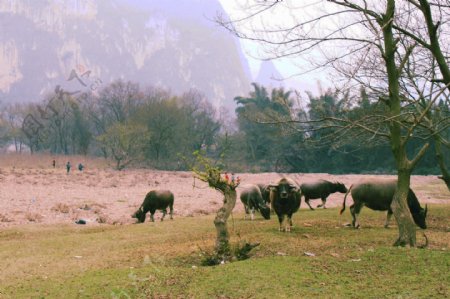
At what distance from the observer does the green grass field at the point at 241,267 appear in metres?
7.88

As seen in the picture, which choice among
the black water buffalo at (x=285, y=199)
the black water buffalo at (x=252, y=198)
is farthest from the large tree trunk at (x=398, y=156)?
the black water buffalo at (x=252, y=198)

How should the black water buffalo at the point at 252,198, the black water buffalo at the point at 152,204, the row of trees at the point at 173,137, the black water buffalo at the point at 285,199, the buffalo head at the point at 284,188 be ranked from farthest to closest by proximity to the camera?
1. the row of trees at the point at 173,137
2. the black water buffalo at the point at 152,204
3. the black water buffalo at the point at 252,198
4. the black water buffalo at the point at 285,199
5. the buffalo head at the point at 284,188

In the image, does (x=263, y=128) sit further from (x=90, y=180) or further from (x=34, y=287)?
(x=34, y=287)

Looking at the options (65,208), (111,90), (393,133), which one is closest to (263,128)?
(111,90)

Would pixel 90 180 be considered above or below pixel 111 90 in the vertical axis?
below

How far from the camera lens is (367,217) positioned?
58.9ft

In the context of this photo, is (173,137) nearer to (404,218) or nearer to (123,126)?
(123,126)

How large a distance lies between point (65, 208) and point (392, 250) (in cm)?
2022

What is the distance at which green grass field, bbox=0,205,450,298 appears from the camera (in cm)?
788

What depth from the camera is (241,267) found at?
908 cm

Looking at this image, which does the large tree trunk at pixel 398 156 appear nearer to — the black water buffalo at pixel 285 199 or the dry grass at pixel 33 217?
the black water buffalo at pixel 285 199

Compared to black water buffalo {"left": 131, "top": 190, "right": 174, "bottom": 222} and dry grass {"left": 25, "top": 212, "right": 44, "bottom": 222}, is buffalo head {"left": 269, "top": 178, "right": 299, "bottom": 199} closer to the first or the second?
black water buffalo {"left": 131, "top": 190, "right": 174, "bottom": 222}

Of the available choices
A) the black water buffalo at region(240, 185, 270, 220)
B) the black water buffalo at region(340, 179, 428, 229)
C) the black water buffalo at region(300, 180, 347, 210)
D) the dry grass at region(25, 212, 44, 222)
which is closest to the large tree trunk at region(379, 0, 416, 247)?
the black water buffalo at region(340, 179, 428, 229)

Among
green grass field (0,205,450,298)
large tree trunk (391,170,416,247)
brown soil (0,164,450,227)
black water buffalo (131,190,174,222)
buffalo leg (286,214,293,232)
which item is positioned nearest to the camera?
green grass field (0,205,450,298)
